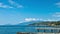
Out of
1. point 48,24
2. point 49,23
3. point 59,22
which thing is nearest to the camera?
point 59,22

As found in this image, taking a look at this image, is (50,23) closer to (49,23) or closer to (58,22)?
(49,23)

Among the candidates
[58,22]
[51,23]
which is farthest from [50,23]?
[58,22]

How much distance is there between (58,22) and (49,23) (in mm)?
9295

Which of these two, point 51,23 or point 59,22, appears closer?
point 59,22

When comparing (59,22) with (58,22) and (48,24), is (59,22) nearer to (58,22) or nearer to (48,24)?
(58,22)

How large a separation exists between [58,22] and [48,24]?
600 cm

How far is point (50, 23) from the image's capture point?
64.1 meters

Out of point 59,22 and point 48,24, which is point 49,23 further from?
point 59,22

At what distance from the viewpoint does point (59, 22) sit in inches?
2153

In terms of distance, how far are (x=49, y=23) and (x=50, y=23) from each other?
34.5 inches

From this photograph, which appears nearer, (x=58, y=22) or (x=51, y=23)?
(x=58, y=22)

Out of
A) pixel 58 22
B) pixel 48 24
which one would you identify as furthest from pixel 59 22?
pixel 48 24

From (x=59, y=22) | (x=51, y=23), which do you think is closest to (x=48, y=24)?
(x=51, y=23)

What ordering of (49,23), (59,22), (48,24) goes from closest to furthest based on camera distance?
(59,22), (48,24), (49,23)
